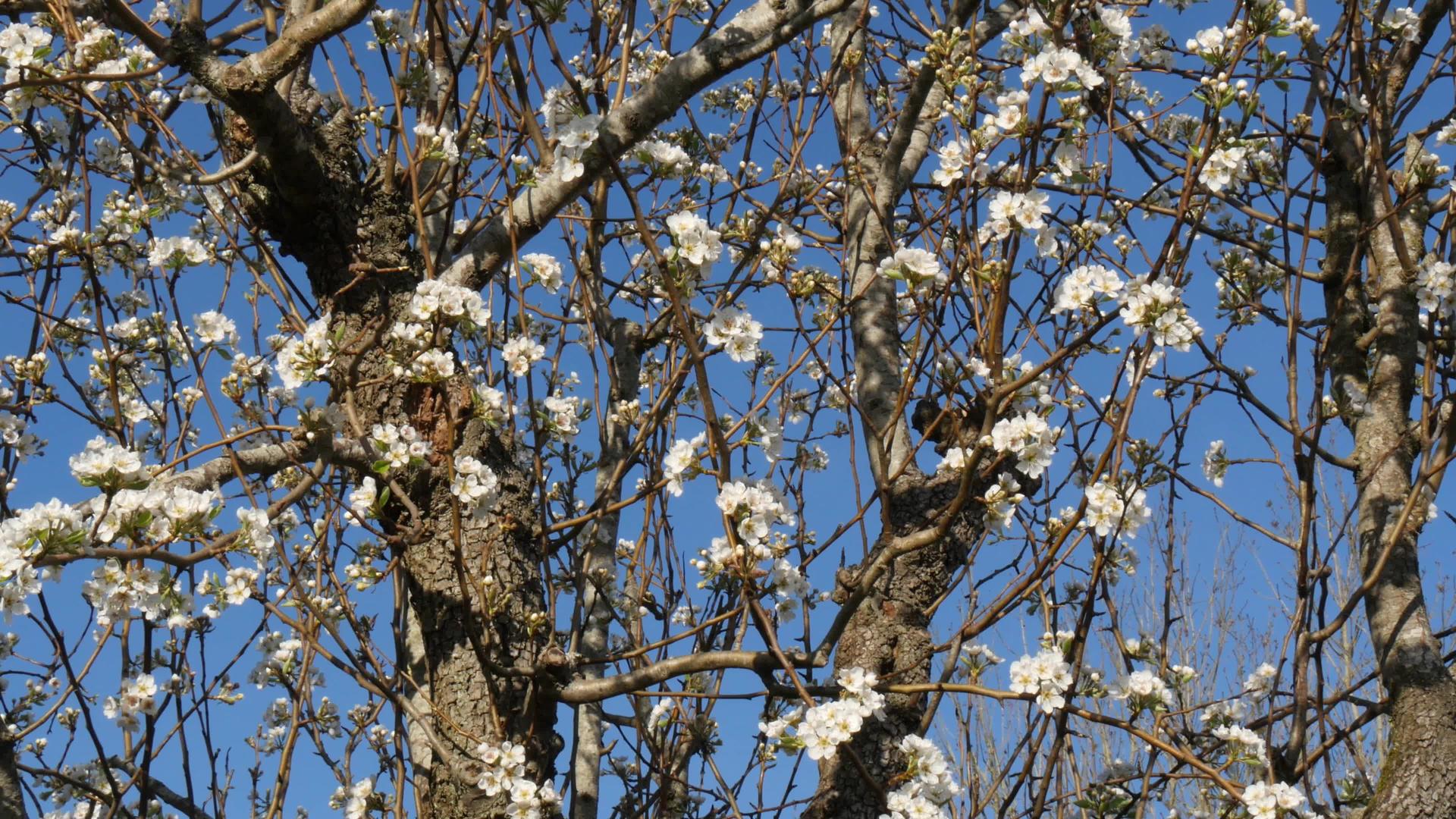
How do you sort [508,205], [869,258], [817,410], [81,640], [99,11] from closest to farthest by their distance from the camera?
1. [99,11]
2. [508,205]
3. [81,640]
4. [869,258]
5. [817,410]

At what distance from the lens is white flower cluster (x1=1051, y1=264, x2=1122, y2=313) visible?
1.96m

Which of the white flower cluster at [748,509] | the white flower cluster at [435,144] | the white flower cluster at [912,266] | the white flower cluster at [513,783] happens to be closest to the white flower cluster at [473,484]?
the white flower cluster at [513,783]

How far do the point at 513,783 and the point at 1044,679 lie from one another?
3.69ft

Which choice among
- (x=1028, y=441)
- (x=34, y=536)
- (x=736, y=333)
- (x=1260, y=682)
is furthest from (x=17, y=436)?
(x=1260, y=682)

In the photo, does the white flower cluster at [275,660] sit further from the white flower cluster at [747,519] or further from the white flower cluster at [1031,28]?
the white flower cluster at [1031,28]

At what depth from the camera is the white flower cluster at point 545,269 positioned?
2.78m

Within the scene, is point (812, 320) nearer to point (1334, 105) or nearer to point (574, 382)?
point (574, 382)

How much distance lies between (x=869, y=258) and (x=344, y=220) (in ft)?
4.94

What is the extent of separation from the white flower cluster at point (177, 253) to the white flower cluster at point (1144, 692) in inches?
92.6

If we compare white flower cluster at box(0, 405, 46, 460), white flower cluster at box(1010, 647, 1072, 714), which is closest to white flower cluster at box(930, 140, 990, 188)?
white flower cluster at box(1010, 647, 1072, 714)

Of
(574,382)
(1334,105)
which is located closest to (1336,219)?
(1334,105)

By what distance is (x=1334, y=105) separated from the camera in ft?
11.6

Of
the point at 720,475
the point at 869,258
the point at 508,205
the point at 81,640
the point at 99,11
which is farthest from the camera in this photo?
the point at 869,258

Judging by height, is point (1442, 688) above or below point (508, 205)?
below
